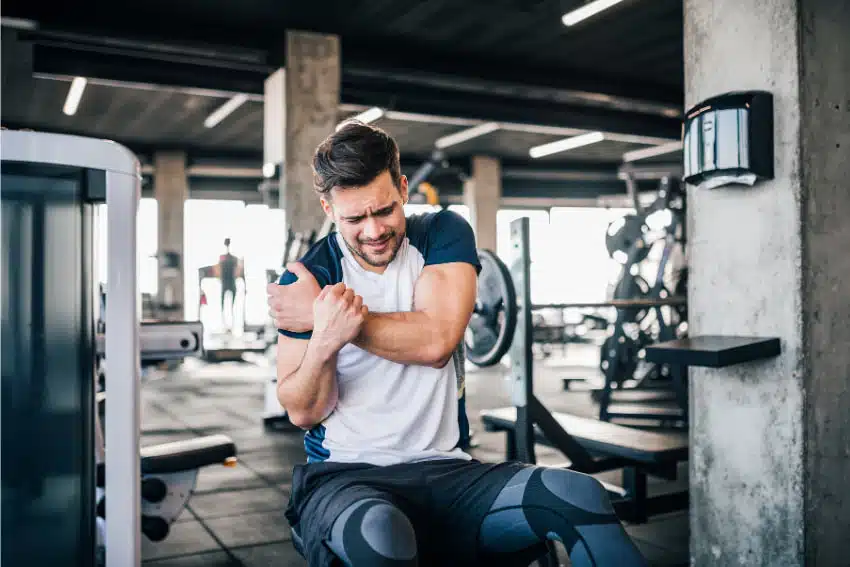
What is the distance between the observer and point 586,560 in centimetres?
100

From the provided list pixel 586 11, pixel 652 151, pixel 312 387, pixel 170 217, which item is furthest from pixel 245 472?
pixel 652 151

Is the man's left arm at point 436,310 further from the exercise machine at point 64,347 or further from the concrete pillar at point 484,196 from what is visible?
the concrete pillar at point 484,196

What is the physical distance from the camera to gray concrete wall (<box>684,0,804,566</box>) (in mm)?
1630

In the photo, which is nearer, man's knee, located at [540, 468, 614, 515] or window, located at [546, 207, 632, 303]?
man's knee, located at [540, 468, 614, 515]

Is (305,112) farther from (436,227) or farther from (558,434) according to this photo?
(436,227)

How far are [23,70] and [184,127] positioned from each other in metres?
2.89

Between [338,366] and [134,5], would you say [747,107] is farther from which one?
[134,5]

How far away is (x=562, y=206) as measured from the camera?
46.5 feet

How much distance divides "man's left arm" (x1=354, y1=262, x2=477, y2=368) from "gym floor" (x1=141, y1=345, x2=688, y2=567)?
1312mm

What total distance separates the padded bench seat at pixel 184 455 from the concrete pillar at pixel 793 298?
1323 millimetres

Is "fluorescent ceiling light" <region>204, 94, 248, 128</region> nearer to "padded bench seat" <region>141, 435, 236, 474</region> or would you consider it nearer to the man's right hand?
"padded bench seat" <region>141, 435, 236, 474</region>

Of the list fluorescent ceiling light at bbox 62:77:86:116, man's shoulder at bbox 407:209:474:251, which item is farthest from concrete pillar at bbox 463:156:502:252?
man's shoulder at bbox 407:209:474:251

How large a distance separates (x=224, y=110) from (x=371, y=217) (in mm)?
8254

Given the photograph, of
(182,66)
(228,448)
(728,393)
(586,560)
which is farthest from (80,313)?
(182,66)
